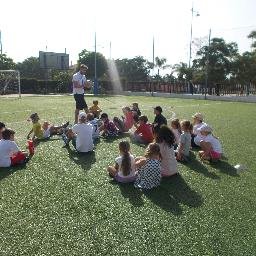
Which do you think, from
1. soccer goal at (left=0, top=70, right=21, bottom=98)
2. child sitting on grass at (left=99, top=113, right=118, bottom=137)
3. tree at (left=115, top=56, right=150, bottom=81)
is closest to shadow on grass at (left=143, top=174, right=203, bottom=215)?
child sitting on grass at (left=99, top=113, right=118, bottom=137)

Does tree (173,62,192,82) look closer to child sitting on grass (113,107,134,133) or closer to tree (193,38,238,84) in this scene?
tree (193,38,238,84)

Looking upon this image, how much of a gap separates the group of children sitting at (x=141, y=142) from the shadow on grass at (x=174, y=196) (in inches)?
6.8

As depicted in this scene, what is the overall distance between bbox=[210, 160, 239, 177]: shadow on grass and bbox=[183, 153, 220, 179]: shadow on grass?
0.88 feet

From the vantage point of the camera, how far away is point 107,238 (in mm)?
4793

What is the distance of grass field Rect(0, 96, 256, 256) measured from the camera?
4.62m

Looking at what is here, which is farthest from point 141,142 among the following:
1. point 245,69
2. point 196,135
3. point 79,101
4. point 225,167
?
point 245,69

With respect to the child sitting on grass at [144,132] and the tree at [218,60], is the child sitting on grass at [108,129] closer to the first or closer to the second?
the child sitting on grass at [144,132]

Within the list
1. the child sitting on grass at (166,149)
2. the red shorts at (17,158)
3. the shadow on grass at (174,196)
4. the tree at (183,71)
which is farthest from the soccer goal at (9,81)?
the shadow on grass at (174,196)

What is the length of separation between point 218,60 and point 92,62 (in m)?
16.6

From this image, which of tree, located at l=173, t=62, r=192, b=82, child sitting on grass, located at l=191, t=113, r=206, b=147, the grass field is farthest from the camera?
tree, located at l=173, t=62, r=192, b=82

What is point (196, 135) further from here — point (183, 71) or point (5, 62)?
point (5, 62)

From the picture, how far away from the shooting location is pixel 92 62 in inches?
2126

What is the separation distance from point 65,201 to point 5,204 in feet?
2.84

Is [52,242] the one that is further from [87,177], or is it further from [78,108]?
[78,108]
